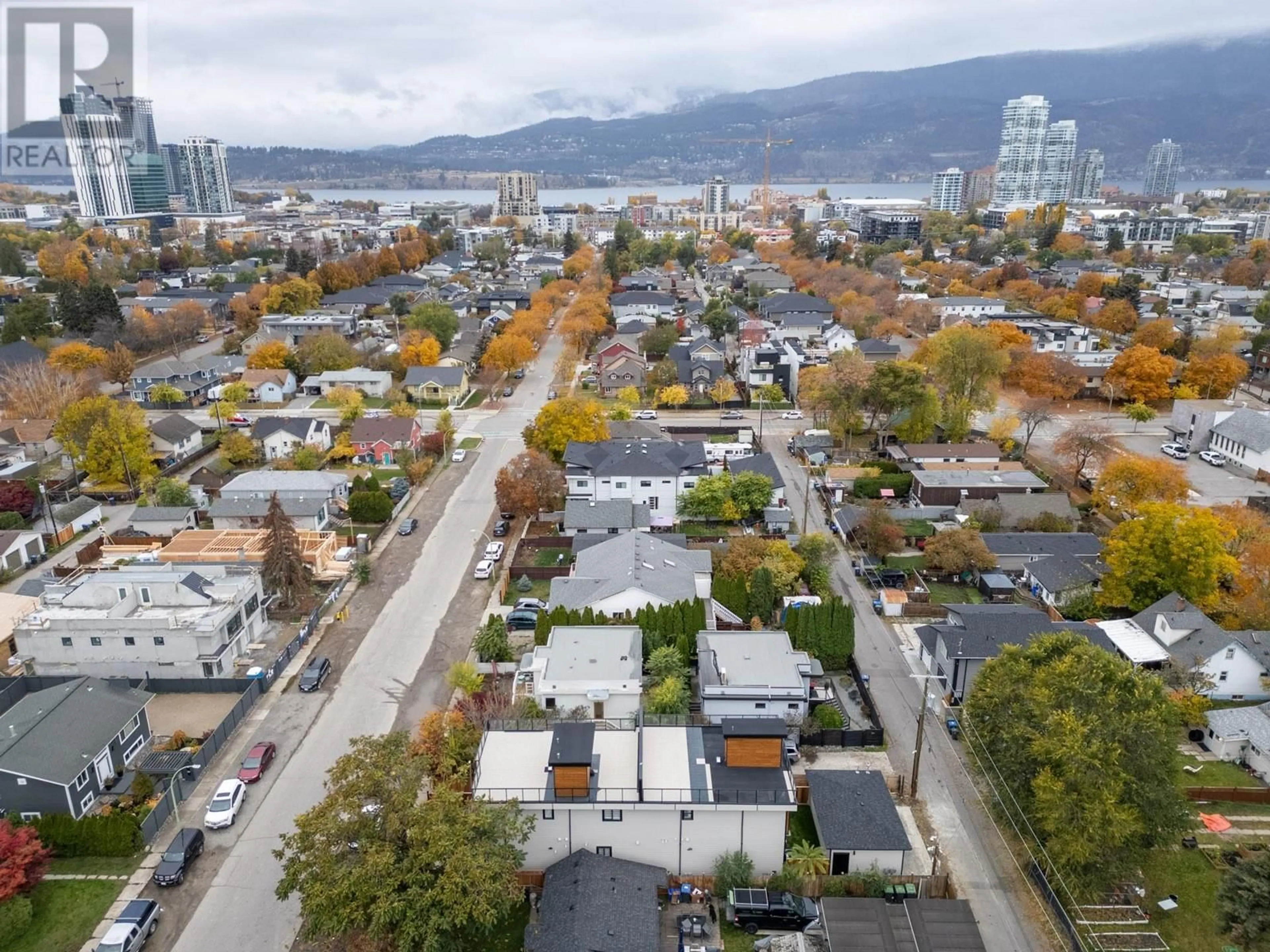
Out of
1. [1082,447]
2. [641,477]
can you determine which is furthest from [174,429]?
[1082,447]

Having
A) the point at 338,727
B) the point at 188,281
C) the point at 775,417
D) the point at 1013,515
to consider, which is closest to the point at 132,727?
the point at 338,727

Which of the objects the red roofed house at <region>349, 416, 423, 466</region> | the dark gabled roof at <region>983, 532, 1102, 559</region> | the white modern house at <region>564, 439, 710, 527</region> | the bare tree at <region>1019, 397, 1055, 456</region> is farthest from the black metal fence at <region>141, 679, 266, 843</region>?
the bare tree at <region>1019, 397, 1055, 456</region>

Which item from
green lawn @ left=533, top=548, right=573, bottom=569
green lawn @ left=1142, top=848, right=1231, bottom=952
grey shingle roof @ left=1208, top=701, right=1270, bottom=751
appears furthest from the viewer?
green lawn @ left=533, top=548, right=573, bottom=569

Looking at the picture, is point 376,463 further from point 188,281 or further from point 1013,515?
point 188,281

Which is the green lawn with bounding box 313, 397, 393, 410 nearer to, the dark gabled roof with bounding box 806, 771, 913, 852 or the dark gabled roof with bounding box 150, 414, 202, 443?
the dark gabled roof with bounding box 150, 414, 202, 443

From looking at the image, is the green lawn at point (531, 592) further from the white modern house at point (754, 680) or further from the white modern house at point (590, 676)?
the white modern house at point (754, 680)

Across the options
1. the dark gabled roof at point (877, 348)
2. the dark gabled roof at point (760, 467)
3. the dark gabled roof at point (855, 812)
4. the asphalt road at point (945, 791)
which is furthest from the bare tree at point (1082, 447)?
the dark gabled roof at point (855, 812)
